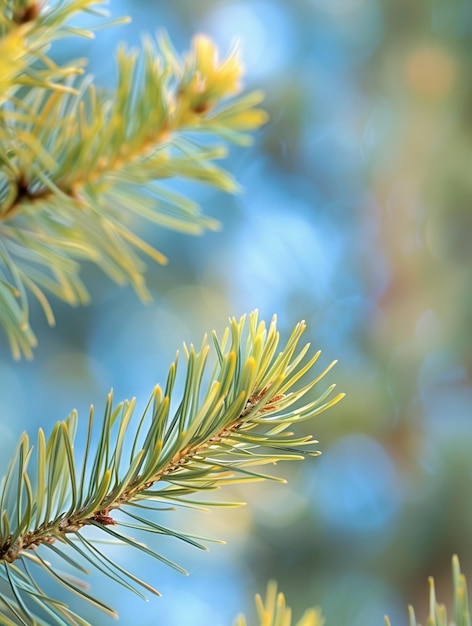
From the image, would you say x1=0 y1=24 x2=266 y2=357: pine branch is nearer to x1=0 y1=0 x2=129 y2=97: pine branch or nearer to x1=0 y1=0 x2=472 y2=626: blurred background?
x1=0 y1=0 x2=129 y2=97: pine branch

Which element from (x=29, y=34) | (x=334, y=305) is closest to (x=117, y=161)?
(x=29, y=34)

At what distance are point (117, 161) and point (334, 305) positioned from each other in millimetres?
1120

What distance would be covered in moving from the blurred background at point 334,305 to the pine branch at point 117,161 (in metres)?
0.85

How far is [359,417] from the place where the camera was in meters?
1.13

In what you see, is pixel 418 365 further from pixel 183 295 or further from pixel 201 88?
pixel 201 88

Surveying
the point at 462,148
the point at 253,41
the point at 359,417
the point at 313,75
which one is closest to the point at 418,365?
the point at 359,417

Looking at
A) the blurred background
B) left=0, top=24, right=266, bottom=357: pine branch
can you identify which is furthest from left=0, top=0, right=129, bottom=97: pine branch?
the blurred background

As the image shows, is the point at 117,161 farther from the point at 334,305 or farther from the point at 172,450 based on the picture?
the point at 334,305

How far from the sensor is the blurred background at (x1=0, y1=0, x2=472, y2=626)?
1094mm

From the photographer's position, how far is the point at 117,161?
0.20 metres

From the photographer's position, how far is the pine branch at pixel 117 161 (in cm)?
18

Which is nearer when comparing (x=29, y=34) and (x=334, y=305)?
(x=29, y=34)

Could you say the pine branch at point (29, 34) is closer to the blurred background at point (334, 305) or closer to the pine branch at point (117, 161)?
the pine branch at point (117, 161)

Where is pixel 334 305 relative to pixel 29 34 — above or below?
below
